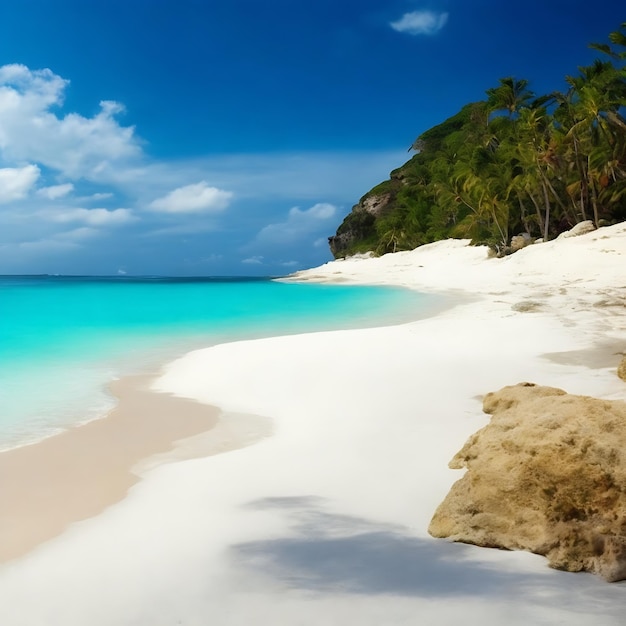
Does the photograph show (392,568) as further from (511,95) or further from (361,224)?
(361,224)

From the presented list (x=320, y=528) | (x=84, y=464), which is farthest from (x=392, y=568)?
(x=84, y=464)

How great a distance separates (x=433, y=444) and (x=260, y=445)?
1.62 metres

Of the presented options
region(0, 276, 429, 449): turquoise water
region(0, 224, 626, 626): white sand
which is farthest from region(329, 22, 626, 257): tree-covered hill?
region(0, 224, 626, 626): white sand

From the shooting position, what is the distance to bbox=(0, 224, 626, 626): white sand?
2736 mm

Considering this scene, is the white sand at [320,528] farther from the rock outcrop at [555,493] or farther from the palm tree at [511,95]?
the palm tree at [511,95]

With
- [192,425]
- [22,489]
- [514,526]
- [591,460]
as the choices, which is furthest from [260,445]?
[591,460]

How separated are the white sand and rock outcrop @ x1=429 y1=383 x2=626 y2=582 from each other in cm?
12

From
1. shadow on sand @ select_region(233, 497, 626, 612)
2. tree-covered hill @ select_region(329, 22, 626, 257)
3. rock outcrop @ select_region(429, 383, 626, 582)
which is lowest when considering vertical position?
shadow on sand @ select_region(233, 497, 626, 612)

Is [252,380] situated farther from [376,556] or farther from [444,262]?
[444,262]

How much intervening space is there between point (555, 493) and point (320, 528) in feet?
4.66

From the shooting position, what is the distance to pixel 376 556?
3236 millimetres

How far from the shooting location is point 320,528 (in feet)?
12.0

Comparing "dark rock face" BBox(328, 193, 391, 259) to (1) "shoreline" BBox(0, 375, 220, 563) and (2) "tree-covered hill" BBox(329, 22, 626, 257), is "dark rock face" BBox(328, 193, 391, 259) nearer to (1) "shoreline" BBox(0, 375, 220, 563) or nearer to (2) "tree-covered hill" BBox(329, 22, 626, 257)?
(2) "tree-covered hill" BBox(329, 22, 626, 257)

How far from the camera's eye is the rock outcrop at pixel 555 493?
10.0 ft
